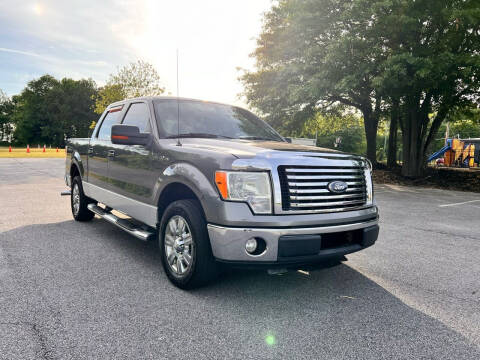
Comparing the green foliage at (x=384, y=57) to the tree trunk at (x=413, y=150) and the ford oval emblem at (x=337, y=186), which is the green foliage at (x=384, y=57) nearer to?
the tree trunk at (x=413, y=150)

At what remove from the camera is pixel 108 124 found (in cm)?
551

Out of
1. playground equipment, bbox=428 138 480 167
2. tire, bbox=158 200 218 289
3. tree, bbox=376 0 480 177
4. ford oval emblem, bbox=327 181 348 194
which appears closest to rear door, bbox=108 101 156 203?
tire, bbox=158 200 218 289

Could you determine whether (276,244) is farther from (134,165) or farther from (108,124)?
(108,124)

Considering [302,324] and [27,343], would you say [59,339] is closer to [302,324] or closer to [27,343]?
[27,343]

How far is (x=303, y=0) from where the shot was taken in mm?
16328

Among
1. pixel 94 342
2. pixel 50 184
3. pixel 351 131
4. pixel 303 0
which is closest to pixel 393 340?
pixel 94 342

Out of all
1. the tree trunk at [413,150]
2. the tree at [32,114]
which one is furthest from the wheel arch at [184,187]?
the tree at [32,114]

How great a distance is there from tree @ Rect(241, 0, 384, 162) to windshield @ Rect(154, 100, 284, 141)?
35.4ft

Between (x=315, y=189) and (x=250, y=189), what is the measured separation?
1.94 feet

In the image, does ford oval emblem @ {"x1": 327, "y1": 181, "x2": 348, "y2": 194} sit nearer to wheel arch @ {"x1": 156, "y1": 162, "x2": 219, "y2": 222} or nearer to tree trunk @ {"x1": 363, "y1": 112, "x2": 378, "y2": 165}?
wheel arch @ {"x1": 156, "y1": 162, "x2": 219, "y2": 222}

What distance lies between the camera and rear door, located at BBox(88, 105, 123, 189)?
16.7 feet

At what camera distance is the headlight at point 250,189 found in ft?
9.76

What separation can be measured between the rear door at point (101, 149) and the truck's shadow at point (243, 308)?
1.21 m

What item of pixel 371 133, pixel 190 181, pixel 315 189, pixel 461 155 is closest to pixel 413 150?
pixel 371 133
